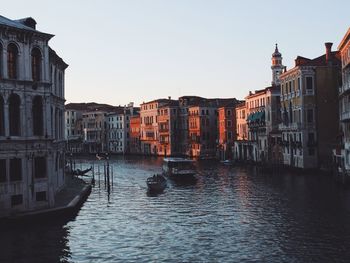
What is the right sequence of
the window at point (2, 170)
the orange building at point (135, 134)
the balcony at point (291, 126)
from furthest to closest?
the orange building at point (135, 134), the balcony at point (291, 126), the window at point (2, 170)

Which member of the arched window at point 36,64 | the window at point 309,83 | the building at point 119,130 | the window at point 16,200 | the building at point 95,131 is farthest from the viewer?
the building at point 95,131

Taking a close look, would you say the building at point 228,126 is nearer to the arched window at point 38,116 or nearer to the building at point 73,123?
the building at point 73,123

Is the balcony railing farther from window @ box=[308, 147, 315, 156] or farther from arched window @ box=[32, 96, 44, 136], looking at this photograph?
arched window @ box=[32, 96, 44, 136]

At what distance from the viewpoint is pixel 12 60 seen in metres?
24.0

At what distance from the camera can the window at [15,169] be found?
23.7m

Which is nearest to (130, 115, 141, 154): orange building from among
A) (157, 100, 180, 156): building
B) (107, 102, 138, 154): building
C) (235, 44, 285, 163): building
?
(107, 102, 138, 154): building

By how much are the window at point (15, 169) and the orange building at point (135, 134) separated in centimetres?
8791

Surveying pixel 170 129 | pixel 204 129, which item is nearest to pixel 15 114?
pixel 204 129

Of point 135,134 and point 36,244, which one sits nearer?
point 36,244

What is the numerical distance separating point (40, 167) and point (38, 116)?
91.2 inches

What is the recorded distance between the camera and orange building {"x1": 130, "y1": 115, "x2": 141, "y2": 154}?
11312 cm

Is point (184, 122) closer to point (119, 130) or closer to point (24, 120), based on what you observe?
point (119, 130)

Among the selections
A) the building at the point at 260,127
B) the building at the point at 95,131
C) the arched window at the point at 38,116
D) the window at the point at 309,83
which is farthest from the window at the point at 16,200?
the building at the point at 95,131

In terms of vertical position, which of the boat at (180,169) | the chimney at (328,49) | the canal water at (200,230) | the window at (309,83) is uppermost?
the chimney at (328,49)
